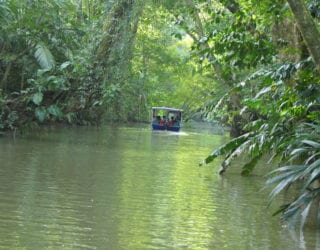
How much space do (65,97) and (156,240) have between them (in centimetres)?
1665

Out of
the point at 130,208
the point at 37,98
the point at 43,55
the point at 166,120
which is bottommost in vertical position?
the point at 130,208

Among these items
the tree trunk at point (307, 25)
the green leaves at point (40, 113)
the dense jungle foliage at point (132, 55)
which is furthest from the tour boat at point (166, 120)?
the tree trunk at point (307, 25)

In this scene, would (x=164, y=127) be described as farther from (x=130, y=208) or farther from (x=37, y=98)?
(x=130, y=208)

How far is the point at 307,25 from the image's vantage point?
7.20 m

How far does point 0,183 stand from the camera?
9945mm

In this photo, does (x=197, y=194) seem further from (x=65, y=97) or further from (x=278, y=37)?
(x=65, y=97)

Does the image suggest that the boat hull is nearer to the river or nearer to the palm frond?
the river

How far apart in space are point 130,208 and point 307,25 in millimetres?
3323

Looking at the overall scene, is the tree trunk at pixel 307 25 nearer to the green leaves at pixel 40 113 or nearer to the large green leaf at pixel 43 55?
the large green leaf at pixel 43 55

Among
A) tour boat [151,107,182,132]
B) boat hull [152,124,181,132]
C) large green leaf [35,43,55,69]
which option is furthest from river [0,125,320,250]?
tour boat [151,107,182,132]

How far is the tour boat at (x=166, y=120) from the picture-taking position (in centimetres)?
4245

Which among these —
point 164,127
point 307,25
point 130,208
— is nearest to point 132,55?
point 130,208

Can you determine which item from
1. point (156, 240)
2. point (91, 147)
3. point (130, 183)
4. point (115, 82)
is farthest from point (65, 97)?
point (156, 240)

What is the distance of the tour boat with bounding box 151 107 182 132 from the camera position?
4245 centimetres
